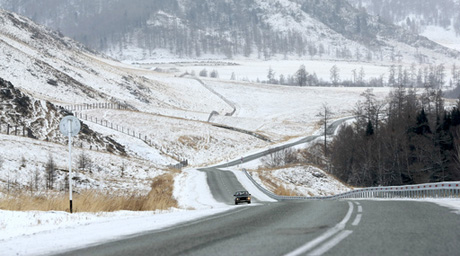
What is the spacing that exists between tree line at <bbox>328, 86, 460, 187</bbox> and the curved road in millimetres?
53541

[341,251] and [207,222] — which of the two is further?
[207,222]

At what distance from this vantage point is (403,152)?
7138 cm

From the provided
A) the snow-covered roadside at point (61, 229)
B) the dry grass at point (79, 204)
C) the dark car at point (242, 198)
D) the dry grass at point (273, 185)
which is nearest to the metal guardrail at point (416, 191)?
the dark car at point (242, 198)

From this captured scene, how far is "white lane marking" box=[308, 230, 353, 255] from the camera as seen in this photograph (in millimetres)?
7457

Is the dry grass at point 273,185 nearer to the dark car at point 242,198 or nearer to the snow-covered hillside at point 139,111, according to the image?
the snow-covered hillside at point 139,111

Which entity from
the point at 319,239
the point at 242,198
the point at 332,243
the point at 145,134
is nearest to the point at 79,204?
the point at 319,239

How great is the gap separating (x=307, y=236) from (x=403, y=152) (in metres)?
66.7

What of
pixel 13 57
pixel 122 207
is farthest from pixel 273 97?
pixel 122 207

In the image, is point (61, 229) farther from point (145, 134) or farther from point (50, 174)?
point (145, 134)

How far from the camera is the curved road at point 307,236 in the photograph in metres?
7.74

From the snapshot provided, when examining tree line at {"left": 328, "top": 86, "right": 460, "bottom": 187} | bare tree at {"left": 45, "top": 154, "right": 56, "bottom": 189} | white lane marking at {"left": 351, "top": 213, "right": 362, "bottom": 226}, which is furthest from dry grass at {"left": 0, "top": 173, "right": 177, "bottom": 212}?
tree line at {"left": 328, "top": 86, "right": 460, "bottom": 187}

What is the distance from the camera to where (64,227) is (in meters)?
11.4

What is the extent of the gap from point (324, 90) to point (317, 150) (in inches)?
3937

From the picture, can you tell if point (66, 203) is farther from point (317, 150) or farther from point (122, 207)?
point (317, 150)
